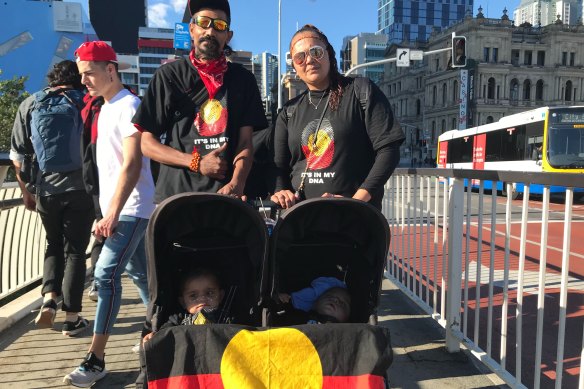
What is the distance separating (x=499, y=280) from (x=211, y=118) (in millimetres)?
4273

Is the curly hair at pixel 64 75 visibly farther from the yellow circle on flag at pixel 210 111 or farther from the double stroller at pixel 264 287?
the double stroller at pixel 264 287

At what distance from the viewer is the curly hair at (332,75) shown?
290 centimetres

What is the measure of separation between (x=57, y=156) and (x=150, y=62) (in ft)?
425

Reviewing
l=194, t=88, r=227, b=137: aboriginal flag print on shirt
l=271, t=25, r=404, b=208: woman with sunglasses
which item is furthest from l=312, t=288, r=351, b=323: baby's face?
l=194, t=88, r=227, b=137: aboriginal flag print on shirt

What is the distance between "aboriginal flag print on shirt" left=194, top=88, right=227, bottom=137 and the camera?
2.71m

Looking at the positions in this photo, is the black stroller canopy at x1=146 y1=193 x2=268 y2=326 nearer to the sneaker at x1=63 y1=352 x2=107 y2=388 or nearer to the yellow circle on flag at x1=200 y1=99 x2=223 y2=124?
the yellow circle on flag at x1=200 y1=99 x2=223 y2=124

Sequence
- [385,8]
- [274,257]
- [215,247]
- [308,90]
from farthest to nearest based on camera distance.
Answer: [385,8]
[308,90]
[215,247]
[274,257]

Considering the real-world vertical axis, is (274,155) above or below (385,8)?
below

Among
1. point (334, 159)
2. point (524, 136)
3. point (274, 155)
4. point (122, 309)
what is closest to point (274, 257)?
point (334, 159)

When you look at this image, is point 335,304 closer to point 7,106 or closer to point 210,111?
point 210,111

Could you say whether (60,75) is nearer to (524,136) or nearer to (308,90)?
(308,90)

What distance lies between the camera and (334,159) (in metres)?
2.83

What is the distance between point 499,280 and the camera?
5336 mm

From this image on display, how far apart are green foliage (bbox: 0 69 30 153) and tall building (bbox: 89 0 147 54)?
107 meters
